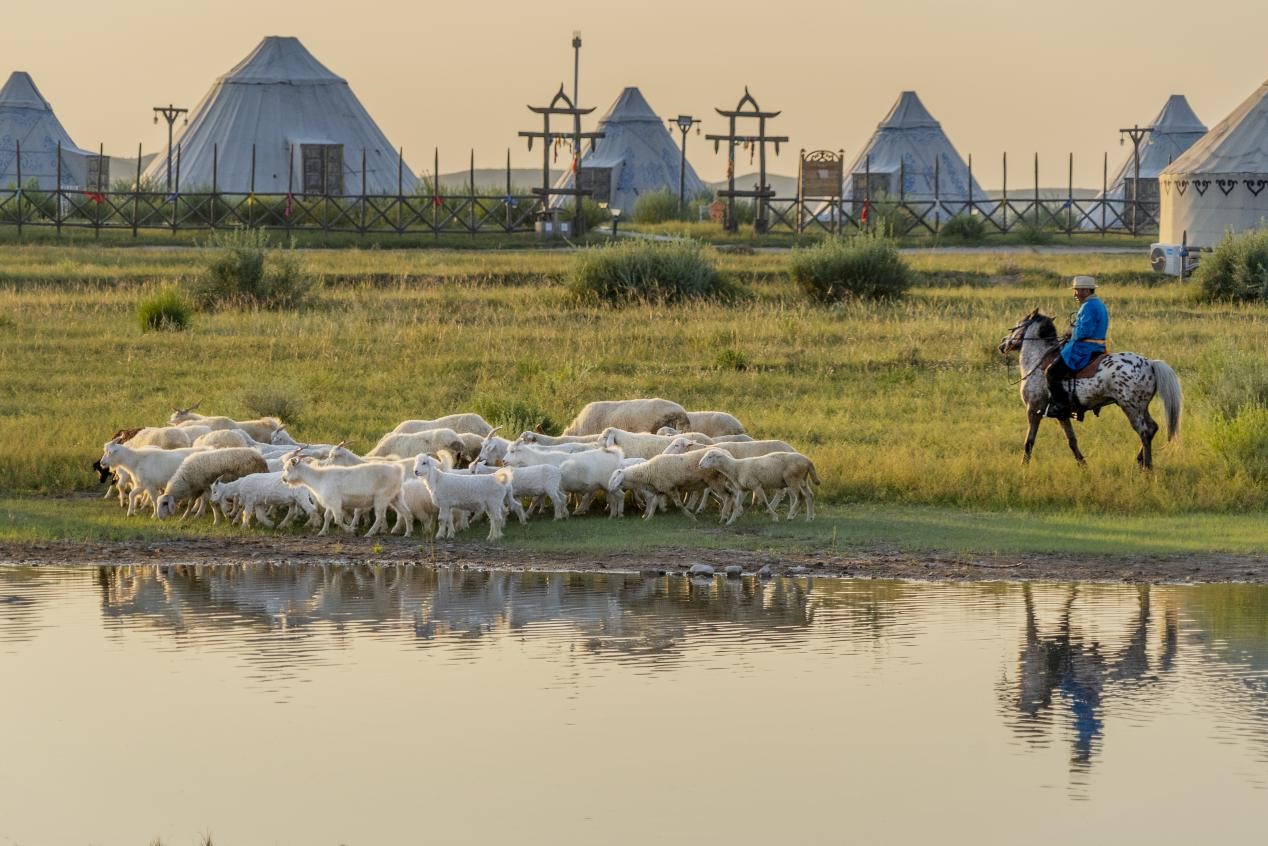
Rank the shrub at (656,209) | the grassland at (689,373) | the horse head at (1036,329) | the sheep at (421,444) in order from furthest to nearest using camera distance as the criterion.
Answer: the shrub at (656,209), the horse head at (1036,329), the grassland at (689,373), the sheep at (421,444)

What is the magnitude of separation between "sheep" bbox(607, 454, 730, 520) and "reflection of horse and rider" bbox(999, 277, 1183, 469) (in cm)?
320

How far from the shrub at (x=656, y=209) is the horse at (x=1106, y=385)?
42.8m

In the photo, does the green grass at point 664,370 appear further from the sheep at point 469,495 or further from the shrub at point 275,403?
the sheep at point 469,495

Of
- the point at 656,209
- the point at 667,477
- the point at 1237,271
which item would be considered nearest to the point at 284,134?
the point at 656,209

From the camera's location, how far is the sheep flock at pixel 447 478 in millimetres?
14352

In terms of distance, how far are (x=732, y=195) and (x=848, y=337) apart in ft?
93.9

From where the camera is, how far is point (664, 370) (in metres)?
23.0

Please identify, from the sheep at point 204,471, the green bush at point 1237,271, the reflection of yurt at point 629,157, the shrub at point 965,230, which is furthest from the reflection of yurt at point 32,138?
the sheep at point 204,471

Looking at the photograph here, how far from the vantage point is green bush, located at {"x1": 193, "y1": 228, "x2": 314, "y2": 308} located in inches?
1206

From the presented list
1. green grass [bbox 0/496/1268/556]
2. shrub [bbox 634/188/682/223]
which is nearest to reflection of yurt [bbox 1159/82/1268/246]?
shrub [bbox 634/188/682/223]

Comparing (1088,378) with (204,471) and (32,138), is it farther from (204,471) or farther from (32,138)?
(32,138)

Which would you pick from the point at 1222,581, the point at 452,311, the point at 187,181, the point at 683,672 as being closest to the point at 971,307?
the point at 452,311

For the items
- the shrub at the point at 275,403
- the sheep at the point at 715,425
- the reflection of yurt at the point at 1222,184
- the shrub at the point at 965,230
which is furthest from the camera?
the shrub at the point at 965,230

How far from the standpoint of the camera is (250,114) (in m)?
58.2
